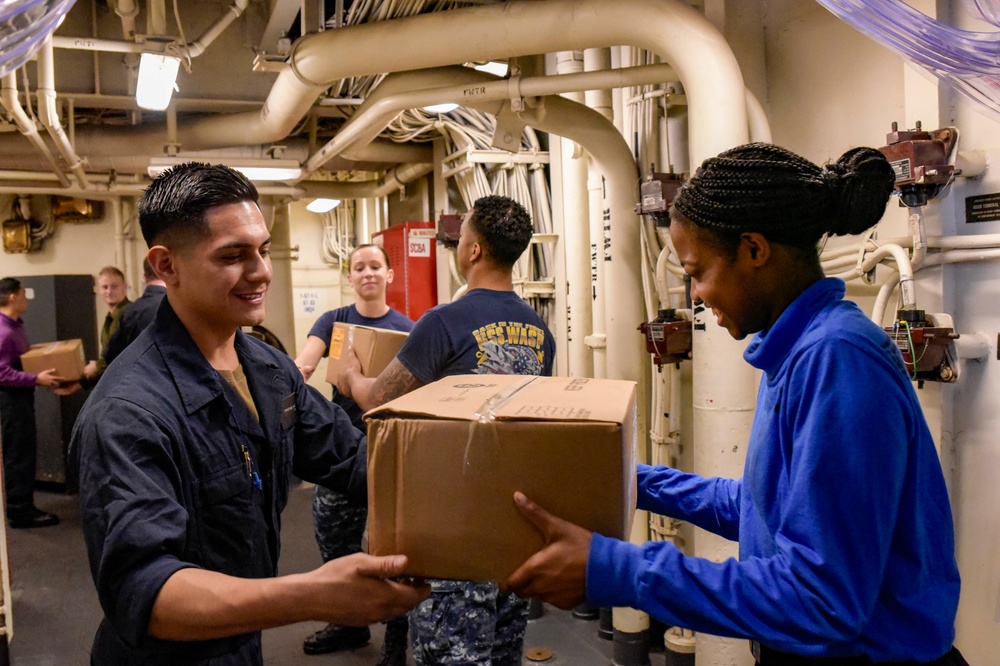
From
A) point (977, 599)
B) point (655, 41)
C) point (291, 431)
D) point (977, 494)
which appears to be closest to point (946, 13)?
point (655, 41)

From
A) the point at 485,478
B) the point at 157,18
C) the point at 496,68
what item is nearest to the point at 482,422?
the point at 485,478

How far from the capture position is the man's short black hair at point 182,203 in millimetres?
1265

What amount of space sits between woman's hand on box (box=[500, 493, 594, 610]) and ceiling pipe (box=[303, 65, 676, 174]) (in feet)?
6.35

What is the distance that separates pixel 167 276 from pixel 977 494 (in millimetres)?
1932

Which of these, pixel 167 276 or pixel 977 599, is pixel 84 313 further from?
pixel 977 599

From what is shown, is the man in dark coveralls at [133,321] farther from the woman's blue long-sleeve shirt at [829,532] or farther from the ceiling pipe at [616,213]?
the woman's blue long-sleeve shirt at [829,532]

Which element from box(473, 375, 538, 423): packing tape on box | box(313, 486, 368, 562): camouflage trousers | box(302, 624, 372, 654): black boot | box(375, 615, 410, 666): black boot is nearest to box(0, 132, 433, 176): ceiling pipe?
box(313, 486, 368, 562): camouflage trousers

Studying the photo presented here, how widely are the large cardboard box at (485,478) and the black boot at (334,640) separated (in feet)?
7.78

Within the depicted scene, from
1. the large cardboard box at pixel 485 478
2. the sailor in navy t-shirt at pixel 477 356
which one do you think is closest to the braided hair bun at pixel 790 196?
the large cardboard box at pixel 485 478

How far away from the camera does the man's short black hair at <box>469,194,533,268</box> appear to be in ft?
7.61

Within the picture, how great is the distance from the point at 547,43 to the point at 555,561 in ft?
6.46

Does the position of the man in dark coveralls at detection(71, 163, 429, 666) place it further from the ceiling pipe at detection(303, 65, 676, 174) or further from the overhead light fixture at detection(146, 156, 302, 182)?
the overhead light fixture at detection(146, 156, 302, 182)

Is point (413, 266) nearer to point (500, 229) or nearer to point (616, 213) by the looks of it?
point (616, 213)

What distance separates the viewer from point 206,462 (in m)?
1.19
